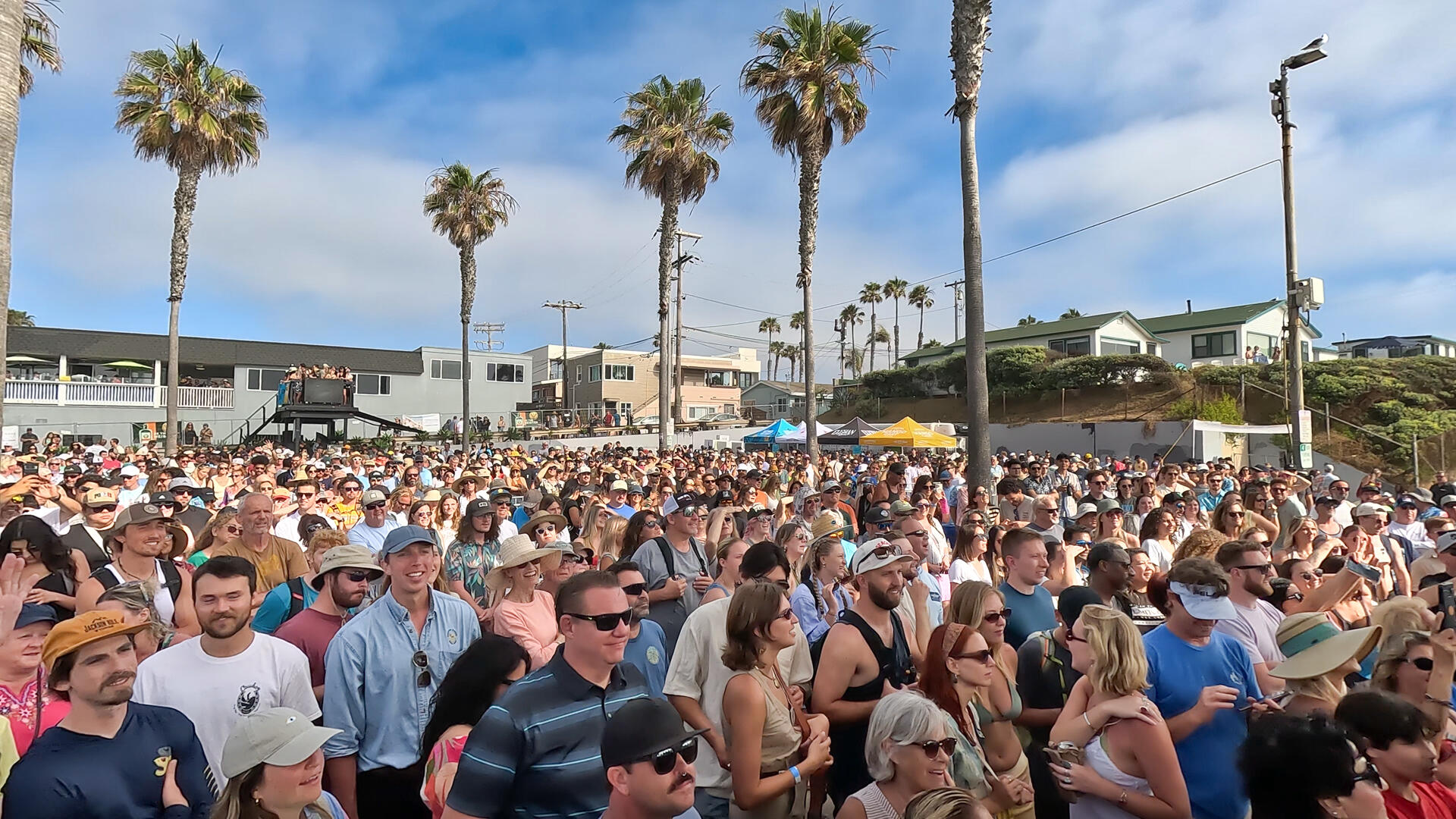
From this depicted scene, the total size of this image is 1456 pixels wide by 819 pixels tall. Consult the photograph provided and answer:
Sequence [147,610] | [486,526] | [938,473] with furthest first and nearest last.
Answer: [938,473]
[486,526]
[147,610]

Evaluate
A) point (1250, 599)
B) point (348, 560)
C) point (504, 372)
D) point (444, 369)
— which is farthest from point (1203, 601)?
point (504, 372)

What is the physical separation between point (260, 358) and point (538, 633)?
1682 inches

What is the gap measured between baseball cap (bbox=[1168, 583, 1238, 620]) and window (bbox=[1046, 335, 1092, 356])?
46.1 meters

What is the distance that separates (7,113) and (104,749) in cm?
815

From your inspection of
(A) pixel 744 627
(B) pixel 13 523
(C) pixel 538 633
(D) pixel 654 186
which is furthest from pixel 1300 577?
(D) pixel 654 186

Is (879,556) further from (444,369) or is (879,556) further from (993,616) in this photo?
(444,369)

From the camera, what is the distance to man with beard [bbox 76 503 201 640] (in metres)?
4.51

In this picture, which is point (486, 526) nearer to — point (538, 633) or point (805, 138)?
point (538, 633)

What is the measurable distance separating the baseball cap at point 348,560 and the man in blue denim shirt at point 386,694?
377 mm

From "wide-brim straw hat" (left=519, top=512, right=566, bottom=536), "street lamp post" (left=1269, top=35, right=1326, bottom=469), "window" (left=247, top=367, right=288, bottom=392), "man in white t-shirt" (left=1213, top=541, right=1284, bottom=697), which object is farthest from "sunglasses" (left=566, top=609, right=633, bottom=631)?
"window" (left=247, top=367, right=288, bottom=392)

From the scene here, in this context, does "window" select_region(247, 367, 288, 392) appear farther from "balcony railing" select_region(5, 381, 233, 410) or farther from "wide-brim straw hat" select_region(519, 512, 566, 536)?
"wide-brim straw hat" select_region(519, 512, 566, 536)

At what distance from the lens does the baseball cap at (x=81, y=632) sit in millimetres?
2698

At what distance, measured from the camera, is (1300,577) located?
18.4ft

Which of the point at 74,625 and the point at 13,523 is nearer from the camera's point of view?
the point at 74,625
